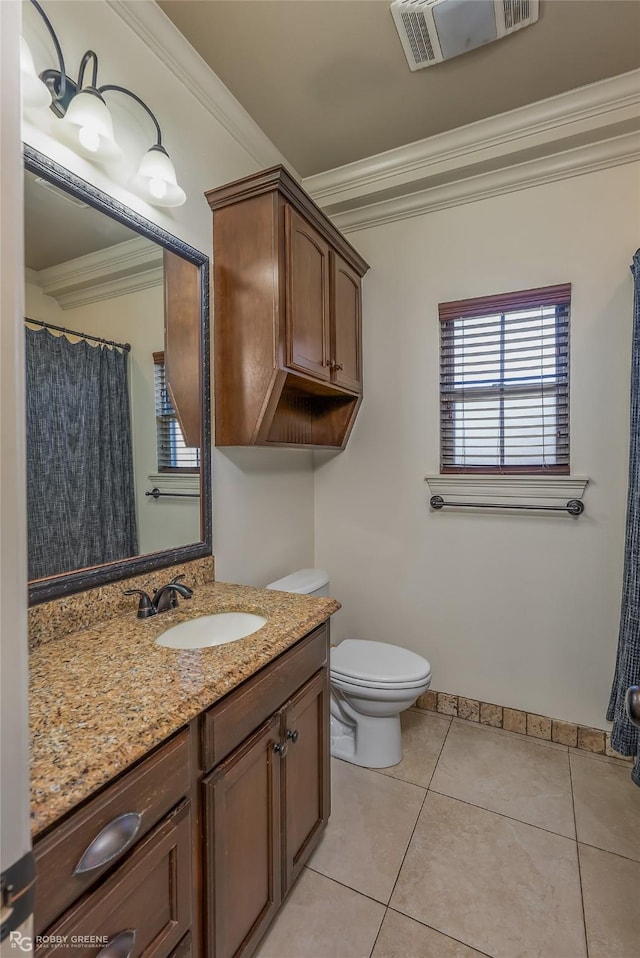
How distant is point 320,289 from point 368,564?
1480 millimetres

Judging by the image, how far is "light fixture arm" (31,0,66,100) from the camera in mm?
1144

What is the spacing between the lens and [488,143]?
2.03 m

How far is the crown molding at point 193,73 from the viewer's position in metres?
1.44

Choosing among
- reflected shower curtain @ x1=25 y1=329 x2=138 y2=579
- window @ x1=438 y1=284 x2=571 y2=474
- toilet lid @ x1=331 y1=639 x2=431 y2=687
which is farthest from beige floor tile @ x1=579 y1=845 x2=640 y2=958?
reflected shower curtain @ x1=25 y1=329 x2=138 y2=579

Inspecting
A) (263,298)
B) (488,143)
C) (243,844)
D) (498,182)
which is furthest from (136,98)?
(243,844)

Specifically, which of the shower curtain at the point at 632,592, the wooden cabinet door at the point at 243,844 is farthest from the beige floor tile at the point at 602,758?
the wooden cabinet door at the point at 243,844

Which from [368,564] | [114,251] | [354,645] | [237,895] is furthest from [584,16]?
[237,895]

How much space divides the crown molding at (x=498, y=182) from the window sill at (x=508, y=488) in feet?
4.58

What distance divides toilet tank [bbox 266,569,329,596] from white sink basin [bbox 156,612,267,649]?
0.58 meters

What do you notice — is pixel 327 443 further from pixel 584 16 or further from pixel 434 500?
pixel 584 16

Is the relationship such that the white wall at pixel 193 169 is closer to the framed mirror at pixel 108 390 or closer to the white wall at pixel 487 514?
the framed mirror at pixel 108 390

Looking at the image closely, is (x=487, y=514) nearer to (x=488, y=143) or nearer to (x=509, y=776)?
(x=509, y=776)

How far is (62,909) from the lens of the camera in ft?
2.18

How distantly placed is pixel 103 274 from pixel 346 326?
47.3 inches
